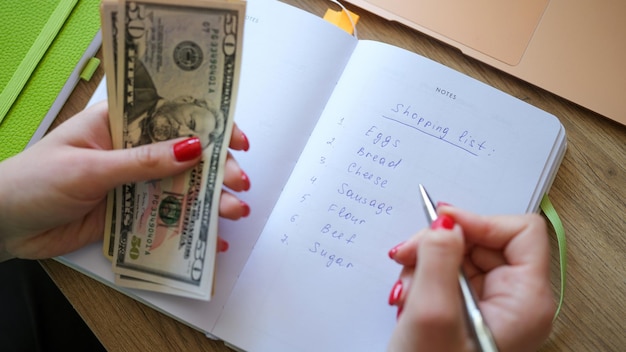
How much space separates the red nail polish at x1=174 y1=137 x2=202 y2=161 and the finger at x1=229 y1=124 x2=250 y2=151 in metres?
0.05

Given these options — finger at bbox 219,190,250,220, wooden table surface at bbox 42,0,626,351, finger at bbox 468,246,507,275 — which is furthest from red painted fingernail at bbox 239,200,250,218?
finger at bbox 468,246,507,275

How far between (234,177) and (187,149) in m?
0.06

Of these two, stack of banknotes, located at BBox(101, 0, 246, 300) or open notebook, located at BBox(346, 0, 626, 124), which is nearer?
stack of banknotes, located at BBox(101, 0, 246, 300)

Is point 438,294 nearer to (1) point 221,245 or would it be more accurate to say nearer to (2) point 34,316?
(1) point 221,245

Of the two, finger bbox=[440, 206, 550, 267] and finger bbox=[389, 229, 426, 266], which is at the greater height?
finger bbox=[440, 206, 550, 267]

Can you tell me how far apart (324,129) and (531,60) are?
295 mm

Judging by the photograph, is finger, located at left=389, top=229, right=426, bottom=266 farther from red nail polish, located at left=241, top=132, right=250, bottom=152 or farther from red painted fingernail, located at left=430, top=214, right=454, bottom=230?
red nail polish, located at left=241, top=132, right=250, bottom=152

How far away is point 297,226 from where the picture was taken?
0.65 meters

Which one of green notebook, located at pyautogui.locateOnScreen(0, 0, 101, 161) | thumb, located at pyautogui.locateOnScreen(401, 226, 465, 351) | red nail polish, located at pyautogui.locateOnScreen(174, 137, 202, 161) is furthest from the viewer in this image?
green notebook, located at pyautogui.locateOnScreen(0, 0, 101, 161)

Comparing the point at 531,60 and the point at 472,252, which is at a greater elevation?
the point at 531,60

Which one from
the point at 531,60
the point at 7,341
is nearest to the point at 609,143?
the point at 531,60

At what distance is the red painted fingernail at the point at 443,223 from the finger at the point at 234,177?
0.71ft

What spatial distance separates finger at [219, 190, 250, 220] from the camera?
61 cm

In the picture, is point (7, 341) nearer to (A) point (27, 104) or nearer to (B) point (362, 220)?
(A) point (27, 104)
